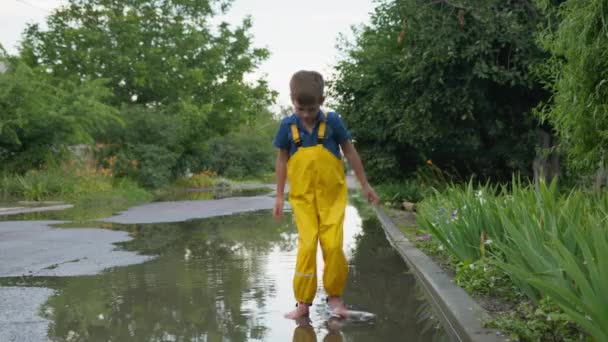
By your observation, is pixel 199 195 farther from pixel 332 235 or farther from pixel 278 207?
pixel 332 235

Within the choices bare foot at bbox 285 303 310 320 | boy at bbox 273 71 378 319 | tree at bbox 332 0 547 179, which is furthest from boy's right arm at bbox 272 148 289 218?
tree at bbox 332 0 547 179

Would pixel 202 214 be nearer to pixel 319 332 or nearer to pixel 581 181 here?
pixel 581 181

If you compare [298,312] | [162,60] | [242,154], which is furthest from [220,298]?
[242,154]

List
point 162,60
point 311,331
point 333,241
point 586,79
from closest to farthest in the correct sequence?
point 311,331 → point 333,241 → point 586,79 → point 162,60

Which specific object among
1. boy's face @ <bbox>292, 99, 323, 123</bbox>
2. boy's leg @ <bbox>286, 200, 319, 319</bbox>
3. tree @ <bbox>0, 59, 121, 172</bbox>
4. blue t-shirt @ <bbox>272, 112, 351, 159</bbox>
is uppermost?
tree @ <bbox>0, 59, 121, 172</bbox>

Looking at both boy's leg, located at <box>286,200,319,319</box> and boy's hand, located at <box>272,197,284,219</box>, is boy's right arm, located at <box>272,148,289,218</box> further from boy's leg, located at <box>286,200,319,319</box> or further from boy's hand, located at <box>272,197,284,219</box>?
boy's leg, located at <box>286,200,319,319</box>

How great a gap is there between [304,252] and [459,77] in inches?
381

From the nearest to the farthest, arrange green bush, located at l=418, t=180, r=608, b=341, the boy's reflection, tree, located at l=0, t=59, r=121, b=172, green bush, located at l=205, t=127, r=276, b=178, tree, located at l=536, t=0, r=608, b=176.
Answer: green bush, located at l=418, t=180, r=608, b=341 → the boy's reflection → tree, located at l=536, t=0, r=608, b=176 → tree, located at l=0, t=59, r=121, b=172 → green bush, located at l=205, t=127, r=276, b=178

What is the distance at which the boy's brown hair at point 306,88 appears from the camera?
17.6 feet

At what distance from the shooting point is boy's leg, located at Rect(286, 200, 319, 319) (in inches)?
212

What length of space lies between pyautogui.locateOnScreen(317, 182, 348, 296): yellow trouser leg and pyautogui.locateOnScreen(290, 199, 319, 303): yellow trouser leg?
2.8 inches

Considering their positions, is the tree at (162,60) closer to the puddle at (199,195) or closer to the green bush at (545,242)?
the puddle at (199,195)

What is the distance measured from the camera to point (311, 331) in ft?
16.6

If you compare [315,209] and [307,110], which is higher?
[307,110]
